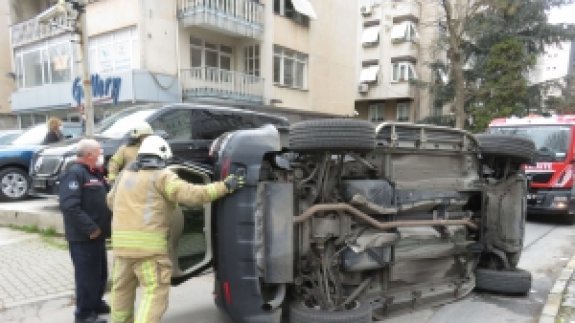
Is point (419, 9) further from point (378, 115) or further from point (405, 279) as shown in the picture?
point (405, 279)

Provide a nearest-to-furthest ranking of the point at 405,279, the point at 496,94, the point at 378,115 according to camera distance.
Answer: the point at 405,279, the point at 496,94, the point at 378,115

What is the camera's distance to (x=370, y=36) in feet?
100

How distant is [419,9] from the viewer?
29.5 m

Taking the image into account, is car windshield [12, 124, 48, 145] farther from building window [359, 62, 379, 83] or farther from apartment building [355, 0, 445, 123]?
building window [359, 62, 379, 83]

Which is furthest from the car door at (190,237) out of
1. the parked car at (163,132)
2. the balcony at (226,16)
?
the balcony at (226,16)

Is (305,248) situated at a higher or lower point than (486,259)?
higher

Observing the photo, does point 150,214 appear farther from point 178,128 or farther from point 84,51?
point 84,51

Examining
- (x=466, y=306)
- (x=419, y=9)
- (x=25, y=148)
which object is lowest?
(x=466, y=306)

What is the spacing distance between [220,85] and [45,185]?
1093 centimetres

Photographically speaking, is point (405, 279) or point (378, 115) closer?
point (405, 279)

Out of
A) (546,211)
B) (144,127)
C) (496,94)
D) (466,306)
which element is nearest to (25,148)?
(144,127)

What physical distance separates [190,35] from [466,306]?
604 inches

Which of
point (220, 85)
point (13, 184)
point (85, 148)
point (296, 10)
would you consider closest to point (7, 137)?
point (13, 184)

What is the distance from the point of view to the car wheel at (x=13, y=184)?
28.6ft
